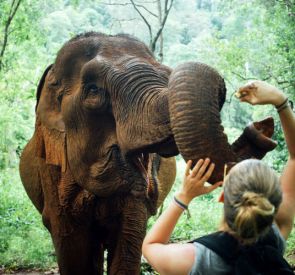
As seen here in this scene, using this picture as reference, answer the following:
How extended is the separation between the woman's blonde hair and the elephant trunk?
0.84 m

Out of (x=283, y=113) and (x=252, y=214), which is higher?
(x=283, y=113)

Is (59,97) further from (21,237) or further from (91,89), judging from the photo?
(21,237)

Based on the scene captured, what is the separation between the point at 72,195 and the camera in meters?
5.04

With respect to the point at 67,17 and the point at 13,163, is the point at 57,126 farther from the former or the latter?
the point at 67,17

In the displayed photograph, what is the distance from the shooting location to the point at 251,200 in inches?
87.0

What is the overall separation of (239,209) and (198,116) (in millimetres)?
1080

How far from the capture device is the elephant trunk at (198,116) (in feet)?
10.5

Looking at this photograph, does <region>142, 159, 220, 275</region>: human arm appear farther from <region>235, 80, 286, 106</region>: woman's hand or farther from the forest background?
the forest background

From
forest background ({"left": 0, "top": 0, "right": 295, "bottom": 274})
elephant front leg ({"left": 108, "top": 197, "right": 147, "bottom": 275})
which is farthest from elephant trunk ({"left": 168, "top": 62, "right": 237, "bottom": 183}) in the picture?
forest background ({"left": 0, "top": 0, "right": 295, "bottom": 274})

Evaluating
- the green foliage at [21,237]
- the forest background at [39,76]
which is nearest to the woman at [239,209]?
the forest background at [39,76]

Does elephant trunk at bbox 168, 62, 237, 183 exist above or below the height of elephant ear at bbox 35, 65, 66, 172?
above

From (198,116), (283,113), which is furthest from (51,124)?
(283,113)

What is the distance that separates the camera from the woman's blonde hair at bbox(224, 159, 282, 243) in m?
2.21

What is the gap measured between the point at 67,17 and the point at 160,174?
30445 mm
